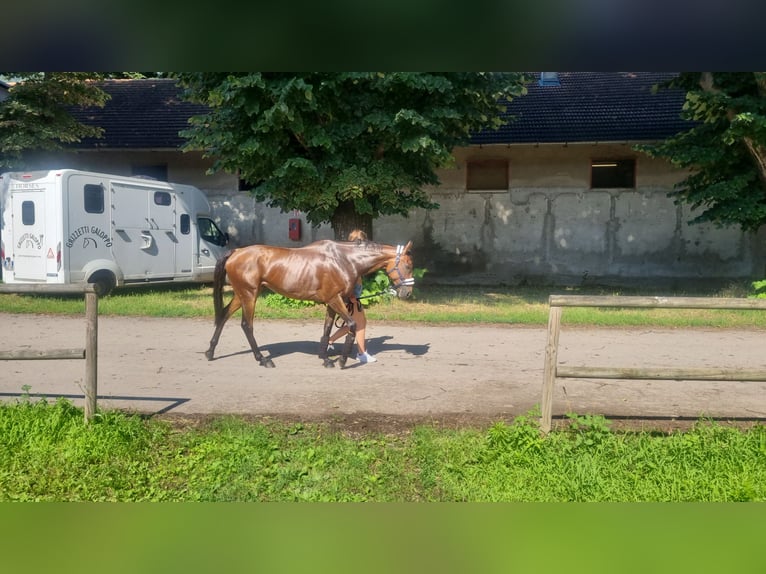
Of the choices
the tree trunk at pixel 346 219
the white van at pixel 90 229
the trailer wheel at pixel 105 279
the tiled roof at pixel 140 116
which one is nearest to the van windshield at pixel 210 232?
the white van at pixel 90 229

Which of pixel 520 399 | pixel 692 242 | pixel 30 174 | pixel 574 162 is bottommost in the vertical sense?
pixel 520 399

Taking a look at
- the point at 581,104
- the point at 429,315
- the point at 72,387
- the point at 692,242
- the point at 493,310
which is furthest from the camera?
the point at 581,104

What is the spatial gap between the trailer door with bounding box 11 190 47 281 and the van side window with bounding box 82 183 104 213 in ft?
2.69

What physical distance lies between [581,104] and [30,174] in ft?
51.3

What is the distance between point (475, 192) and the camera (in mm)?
18984

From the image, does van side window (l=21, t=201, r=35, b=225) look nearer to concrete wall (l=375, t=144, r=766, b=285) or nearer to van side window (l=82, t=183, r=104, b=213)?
van side window (l=82, t=183, r=104, b=213)

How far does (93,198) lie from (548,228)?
12.4 meters

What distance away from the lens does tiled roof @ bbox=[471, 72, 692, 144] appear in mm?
18078

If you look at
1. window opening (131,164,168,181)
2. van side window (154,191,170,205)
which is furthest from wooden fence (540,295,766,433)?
window opening (131,164,168,181)

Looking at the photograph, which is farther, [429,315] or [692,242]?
[692,242]

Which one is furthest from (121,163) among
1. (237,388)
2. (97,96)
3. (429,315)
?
(237,388)

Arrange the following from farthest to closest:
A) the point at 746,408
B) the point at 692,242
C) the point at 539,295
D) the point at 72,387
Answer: the point at 692,242 < the point at 539,295 < the point at 72,387 < the point at 746,408

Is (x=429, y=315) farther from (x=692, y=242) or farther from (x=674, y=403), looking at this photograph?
(x=692, y=242)

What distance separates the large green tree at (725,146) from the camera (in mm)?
12750
